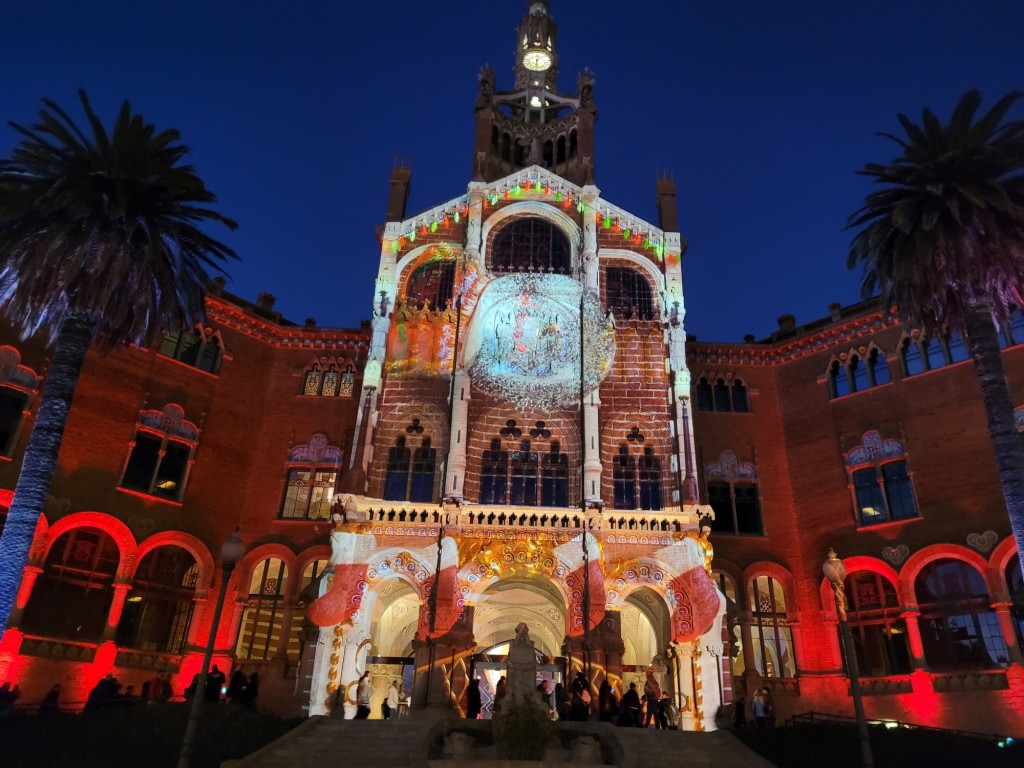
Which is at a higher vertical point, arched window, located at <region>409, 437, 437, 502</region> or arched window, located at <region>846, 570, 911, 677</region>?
arched window, located at <region>409, 437, 437, 502</region>

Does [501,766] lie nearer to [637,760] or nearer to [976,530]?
[637,760]

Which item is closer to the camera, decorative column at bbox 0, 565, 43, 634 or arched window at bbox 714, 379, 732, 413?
decorative column at bbox 0, 565, 43, 634

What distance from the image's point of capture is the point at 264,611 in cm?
3025

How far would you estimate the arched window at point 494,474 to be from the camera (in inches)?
1167

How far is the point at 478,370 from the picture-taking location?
31297 mm

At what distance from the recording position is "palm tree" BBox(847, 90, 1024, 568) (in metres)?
20.7

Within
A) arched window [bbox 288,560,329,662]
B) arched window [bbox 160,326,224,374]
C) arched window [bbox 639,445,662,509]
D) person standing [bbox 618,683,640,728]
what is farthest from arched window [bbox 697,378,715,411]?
arched window [bbox 160,326,224,374]

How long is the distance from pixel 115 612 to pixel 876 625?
2658cm

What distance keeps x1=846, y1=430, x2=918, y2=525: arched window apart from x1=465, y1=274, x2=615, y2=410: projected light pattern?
10481 mm

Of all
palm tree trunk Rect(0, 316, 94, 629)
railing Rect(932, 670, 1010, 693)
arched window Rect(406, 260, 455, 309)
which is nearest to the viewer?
palm tree trunk Rect(0, 316, 94, 629)

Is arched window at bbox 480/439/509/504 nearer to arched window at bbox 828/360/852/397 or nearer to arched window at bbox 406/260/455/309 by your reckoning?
arched window at bbox 406/260/455/309

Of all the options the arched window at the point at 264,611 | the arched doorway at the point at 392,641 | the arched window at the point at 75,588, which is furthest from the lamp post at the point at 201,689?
the arched window at the point at 264,611

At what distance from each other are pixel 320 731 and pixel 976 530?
→ 2207 centimetres

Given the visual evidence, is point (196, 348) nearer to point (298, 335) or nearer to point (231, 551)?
point (298, 335)
